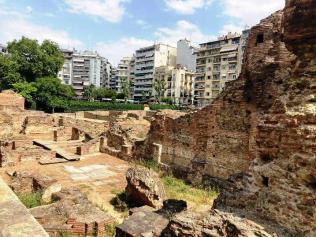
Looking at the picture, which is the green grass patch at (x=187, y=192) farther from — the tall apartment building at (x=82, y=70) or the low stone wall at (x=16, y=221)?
the tall apartment building at (x=82, y=70)

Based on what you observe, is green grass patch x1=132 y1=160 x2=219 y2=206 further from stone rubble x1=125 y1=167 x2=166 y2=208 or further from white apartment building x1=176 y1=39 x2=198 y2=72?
white apartment building x1=176 y1=39 x2=198 y2=72

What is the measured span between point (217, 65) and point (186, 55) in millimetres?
21209

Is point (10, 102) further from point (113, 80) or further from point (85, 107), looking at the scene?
point (113, 80)

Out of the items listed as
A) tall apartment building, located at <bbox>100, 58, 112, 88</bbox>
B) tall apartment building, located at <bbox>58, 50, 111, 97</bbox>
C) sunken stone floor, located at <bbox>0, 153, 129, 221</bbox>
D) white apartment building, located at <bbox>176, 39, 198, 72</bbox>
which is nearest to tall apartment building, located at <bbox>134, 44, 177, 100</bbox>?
white apartment building, located at <bbox>176, 39, 198, 72</bbox>

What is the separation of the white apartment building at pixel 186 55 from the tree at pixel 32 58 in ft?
157

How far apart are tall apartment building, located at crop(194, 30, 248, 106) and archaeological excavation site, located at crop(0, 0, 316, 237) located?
4268 centimetres

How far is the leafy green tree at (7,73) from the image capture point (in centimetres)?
4009

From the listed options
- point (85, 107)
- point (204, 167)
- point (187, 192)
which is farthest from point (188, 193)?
point (85, 107)

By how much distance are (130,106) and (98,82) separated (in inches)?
2249

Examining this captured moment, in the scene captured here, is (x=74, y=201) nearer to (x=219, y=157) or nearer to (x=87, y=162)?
(x=219, y=157)

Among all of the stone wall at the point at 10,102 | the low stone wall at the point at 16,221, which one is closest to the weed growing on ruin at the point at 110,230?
the low stone wall at the point at 16,221

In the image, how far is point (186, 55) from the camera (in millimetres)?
87938

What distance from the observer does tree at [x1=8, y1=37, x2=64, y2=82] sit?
42.8 metres

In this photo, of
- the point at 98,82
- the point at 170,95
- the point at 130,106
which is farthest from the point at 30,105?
the point at 98,82
